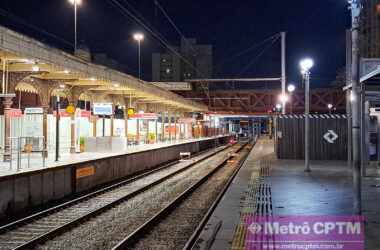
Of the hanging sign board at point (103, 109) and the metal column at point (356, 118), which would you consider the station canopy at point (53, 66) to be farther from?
the metal column at point (356, 118)

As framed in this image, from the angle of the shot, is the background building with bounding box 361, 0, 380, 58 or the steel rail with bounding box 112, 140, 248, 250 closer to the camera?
the steel rail with bounding box 112, 140, 248, 250

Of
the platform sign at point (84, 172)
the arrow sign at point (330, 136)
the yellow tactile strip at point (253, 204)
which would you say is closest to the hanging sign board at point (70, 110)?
the platform sign at point (84, 172)

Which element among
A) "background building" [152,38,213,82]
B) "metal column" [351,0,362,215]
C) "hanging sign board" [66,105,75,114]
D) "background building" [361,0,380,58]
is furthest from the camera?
"background building" [152,38,213,82]

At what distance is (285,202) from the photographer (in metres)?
12.7

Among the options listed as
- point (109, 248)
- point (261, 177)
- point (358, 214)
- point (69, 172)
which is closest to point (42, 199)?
point (69, 172)

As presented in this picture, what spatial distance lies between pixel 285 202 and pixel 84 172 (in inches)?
344

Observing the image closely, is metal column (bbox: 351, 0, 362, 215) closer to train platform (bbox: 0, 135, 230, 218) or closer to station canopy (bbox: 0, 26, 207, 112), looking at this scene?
train platform (bbox: 0, 135, 230, 218)

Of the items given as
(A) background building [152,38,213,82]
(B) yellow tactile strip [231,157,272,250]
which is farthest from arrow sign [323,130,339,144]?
(A) background building [152,38,213,82]

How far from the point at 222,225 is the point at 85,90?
19055 mm

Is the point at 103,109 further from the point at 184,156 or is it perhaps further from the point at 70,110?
the point at 184,156

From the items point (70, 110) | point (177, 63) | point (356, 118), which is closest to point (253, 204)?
point (356, 118)

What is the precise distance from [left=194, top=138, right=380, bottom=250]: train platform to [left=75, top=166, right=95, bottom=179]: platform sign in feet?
18.7

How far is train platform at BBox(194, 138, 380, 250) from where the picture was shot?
9023 mm

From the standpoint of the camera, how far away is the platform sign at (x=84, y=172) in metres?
17.9
